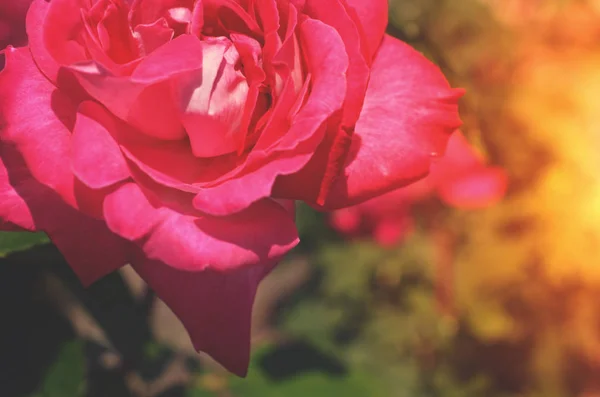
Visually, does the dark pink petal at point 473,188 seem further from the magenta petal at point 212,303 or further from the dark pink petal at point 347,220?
the magenta petal at point 212,303

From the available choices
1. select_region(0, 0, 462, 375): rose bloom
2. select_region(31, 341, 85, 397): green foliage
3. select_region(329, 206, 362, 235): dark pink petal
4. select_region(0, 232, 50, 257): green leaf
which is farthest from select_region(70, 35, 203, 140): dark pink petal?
select_region(329, 206, 362, 235): dark pink petal

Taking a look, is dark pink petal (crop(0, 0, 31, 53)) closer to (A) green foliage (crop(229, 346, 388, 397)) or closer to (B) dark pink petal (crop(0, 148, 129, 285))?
(B) dark pink petal (crop(0, 148, 129, 285))

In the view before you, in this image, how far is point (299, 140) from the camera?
25 cm

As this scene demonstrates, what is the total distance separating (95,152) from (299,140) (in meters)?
0.09

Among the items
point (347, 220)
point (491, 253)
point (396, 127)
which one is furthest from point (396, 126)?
point (491, 253)

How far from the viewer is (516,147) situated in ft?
2.98

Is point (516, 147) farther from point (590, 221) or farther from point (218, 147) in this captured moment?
point (218, 147)

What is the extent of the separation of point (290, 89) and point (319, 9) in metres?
0.04

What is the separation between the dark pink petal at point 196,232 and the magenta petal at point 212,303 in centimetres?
2

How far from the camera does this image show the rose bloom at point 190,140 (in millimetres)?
257

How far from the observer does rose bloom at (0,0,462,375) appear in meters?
0.26

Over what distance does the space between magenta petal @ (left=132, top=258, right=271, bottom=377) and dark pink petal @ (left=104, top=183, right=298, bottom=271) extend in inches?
0.8

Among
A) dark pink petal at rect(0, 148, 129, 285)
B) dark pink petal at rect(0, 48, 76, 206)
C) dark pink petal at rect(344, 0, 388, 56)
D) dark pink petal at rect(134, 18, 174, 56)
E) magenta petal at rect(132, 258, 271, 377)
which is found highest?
dark pink petal at rect(344, 0, 388, 56)

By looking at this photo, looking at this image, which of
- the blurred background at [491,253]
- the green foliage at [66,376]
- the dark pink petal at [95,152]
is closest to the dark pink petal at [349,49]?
the dark pink petal at [95,152]
